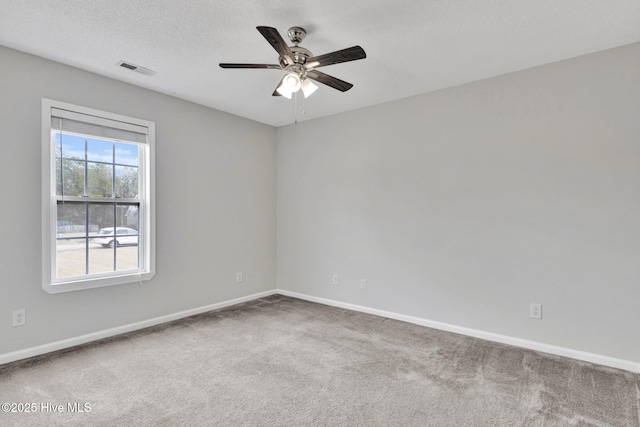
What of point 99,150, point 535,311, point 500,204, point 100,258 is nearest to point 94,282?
point 100,258

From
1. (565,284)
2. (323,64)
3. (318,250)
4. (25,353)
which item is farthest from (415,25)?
(25,353)

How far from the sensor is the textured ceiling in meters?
2.13

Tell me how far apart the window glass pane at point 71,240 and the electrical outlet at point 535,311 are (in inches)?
163

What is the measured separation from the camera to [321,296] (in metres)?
4.56

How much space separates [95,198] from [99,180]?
0.18 m

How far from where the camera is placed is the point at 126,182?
3.45 m

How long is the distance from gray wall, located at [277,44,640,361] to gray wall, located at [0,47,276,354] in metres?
0.94

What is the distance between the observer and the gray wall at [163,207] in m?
2.71

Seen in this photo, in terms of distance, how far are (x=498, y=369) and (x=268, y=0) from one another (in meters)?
3.10

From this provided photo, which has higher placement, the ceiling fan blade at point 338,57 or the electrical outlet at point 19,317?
the ceiling fan blade at point 338,57

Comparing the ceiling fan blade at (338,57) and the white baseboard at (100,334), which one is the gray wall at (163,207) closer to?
the white baseboard at (100,334)

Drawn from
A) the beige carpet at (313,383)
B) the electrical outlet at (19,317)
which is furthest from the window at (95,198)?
the beige carpet at (313,383)

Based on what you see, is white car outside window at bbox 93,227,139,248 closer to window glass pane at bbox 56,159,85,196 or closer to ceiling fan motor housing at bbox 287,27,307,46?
window glass pane at bbox 56,159,85,196

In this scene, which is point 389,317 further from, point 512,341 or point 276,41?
point 276,41
